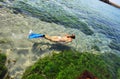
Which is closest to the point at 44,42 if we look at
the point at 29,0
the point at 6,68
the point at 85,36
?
the point at 6,68

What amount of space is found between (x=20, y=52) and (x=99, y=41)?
12.2m

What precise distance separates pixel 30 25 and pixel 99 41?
9330mm

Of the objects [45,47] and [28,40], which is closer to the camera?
[45,47]

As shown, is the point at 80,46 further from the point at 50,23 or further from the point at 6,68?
the point at 6,68

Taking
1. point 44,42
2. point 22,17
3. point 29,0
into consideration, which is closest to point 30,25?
point 22,17

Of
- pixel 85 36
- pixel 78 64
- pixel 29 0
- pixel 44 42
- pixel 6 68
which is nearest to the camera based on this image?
pixel 6 68

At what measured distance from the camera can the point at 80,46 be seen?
20.1 meters

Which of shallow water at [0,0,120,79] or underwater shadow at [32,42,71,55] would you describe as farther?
underwater shadow at [32,42,71,55]

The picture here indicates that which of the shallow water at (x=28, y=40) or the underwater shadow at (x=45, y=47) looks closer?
the shallow water at (x=28, y=40)

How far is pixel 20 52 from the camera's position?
51.3 feet

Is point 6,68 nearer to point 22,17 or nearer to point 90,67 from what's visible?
point 90,67

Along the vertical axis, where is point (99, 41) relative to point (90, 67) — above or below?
below

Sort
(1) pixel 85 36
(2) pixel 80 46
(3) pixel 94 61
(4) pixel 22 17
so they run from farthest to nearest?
(1) pixel 85 36
(4) pixel 22 17
(2) pixel 80 46
(3) pixel 94 61

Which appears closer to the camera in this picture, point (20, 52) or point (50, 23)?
point (20, 52)
